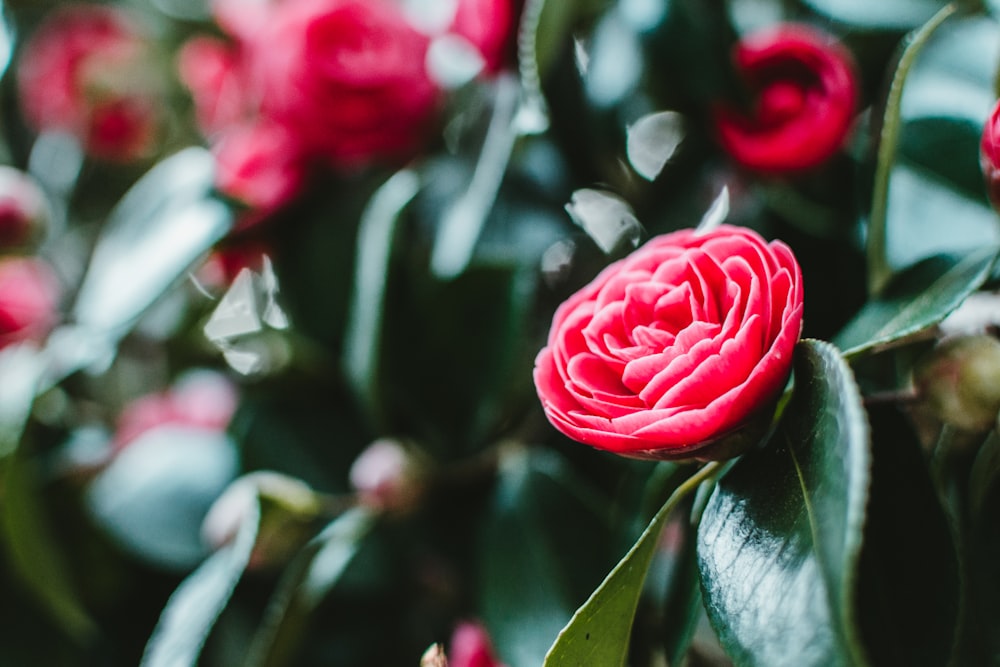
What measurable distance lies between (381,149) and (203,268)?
0.78 feet

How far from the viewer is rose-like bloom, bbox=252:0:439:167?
0.60 m

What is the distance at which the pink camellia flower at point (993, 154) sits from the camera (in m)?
0.32

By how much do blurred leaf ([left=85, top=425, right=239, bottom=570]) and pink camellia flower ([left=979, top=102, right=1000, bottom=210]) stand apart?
0.53 metres

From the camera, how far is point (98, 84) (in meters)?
0.92

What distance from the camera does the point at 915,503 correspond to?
0.99ft

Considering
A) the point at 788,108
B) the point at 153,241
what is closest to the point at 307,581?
the point at 153,241

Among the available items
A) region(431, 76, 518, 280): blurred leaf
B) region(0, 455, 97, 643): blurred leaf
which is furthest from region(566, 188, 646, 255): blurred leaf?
region(0, 455, 97, 643): blurred leaf

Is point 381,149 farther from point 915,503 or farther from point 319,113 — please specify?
point 915,503

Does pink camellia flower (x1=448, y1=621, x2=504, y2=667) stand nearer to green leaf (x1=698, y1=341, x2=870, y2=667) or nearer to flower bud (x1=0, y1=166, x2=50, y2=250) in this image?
green leaf (x1=698, y1=341, x2=870, y2=667)

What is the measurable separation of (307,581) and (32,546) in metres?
0.23

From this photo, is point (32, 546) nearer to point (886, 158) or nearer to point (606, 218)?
point (606, 218)

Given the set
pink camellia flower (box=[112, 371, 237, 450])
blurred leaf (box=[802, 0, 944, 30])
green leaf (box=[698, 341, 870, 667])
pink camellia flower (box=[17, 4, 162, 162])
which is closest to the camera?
green leaf (box=[698, 341, 870, 667])

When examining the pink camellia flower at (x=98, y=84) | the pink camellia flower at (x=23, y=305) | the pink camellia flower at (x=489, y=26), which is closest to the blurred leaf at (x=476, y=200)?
the pink camellia flower at (x=489, y=26)

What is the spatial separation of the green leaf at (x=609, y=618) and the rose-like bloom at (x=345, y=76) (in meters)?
0.42
